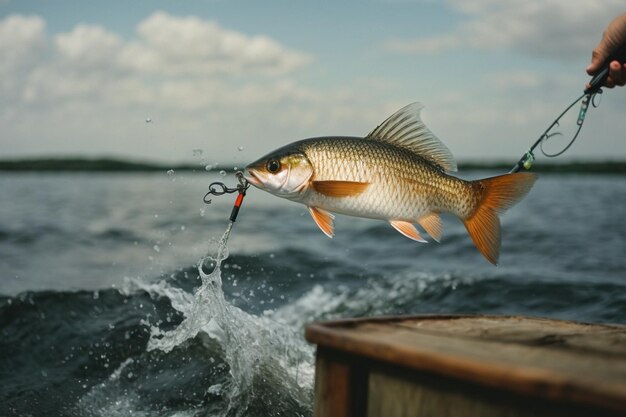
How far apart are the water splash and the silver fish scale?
197cm

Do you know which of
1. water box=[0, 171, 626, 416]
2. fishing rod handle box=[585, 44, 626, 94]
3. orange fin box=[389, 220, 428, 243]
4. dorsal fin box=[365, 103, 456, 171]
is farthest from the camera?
water box=[0, 171, 626, 416]

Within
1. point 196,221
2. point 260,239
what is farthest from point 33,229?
point 260,239

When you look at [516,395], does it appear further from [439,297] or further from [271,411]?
[439,297]

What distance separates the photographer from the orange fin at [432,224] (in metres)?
3.68

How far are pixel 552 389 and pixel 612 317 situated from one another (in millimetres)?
6886

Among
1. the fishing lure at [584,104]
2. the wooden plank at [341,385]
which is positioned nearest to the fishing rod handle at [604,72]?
the fishing lure at [584,104]

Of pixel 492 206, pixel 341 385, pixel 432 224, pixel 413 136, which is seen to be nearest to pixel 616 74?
pixel 492 206

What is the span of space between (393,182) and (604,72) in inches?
64.7

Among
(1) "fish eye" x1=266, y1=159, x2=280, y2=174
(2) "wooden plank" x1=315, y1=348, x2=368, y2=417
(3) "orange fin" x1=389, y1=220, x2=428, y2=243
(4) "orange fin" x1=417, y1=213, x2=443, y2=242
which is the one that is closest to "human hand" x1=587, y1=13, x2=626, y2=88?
(4) "orange fin" x1=417, y1=213, x2=443, y2=242

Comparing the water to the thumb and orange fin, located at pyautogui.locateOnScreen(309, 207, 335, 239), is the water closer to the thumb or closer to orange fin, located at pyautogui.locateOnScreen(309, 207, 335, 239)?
orange fin, located at pyautogui.locateOnScreen(309, 207, 335, 239)

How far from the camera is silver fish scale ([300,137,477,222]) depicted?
11.5ft

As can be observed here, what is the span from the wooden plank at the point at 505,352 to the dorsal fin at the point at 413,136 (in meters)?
0.92

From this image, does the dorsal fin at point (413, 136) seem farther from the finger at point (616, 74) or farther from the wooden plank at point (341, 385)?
the wooden plank at point (341, 385)

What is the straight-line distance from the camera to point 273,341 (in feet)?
23.7
